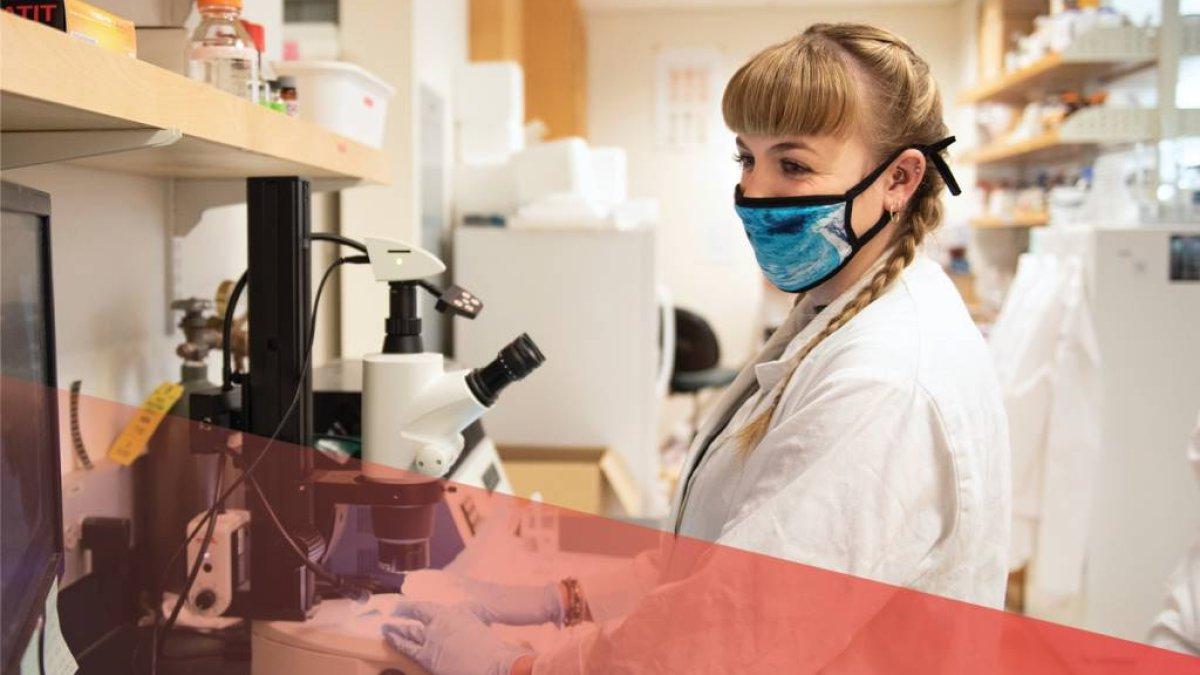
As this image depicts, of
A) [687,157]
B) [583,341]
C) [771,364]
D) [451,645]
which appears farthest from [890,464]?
[687,157]

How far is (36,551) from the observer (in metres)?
0.77

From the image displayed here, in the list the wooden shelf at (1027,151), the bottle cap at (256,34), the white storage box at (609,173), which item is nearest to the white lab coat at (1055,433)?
the wooden shelf at (1027,151)

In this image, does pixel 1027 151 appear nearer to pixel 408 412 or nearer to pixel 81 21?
pixel 408 412

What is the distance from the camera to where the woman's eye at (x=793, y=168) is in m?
1.02

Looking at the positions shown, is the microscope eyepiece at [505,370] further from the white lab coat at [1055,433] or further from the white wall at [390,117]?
the white lab coat at [1055,433]

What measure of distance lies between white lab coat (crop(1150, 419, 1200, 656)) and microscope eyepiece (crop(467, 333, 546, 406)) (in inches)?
38.5

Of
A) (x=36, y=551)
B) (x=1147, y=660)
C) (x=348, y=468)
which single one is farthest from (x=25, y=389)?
(x=1147, y=660)

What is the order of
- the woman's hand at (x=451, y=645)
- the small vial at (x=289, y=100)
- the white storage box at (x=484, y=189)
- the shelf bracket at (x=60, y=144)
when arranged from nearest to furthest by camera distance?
the shelf bracket at (x=60, y=144), the woman's hand at (x=451, y=645), the small vial at (x=289, y=100), the white storage box at (x=484, y=189)

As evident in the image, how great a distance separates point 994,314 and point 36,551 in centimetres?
389

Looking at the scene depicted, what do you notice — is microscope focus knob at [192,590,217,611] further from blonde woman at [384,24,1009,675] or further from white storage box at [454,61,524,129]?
white storage box at [454,61,524,129]

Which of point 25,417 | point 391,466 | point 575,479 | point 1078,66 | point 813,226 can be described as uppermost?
point 1078,66

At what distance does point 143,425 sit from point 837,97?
0.94m

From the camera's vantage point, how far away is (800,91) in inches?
38.2

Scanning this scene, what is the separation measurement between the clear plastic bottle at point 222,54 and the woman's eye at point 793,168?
58 centimetres
